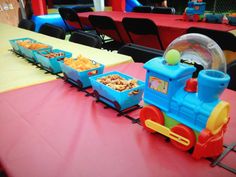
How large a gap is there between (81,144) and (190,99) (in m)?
0.32

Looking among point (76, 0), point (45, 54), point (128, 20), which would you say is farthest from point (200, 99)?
point (76, 0)

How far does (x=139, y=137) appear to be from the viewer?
65cm

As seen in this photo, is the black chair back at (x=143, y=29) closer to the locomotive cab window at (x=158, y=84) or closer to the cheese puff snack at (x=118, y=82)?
the cheese puff snack at (x=118, y=82)

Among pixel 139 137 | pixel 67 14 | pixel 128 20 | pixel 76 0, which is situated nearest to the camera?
pixel 139 137

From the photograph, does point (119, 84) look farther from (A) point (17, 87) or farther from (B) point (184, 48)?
(A) point (17, 87)

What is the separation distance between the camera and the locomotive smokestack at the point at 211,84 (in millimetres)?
501

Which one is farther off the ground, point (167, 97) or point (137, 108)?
point (167, 97)

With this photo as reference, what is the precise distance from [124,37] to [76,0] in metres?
3.93

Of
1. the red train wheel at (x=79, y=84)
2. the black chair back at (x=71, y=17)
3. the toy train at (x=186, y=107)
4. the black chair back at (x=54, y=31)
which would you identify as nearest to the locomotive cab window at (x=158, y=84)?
the toy train at (x=186, y=107)

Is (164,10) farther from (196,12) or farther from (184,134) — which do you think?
(184,134)

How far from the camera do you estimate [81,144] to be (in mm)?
621

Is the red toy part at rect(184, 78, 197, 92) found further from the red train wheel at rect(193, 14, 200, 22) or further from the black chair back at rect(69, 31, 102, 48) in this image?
the red train wheel at rect(193, 14, 200, 22)

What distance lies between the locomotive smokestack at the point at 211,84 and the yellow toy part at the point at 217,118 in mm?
28

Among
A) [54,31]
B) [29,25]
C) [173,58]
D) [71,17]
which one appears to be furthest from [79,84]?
[71,17]
